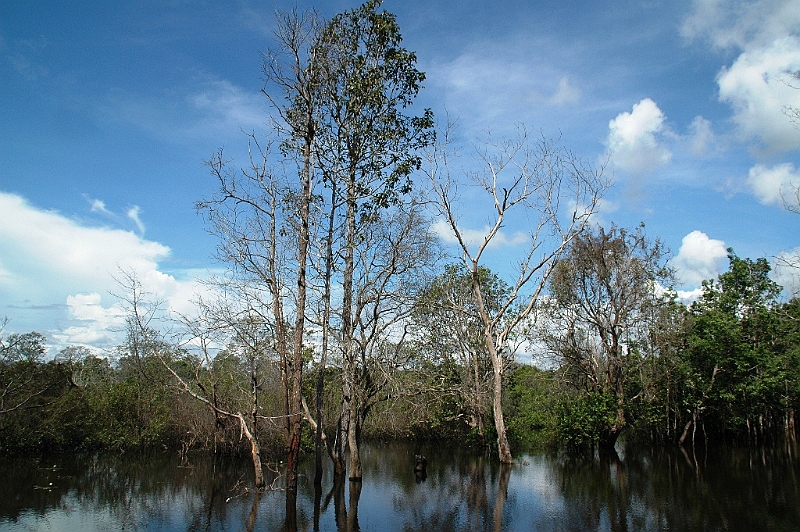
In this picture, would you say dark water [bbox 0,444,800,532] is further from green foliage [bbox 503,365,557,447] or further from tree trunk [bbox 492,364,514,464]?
green foliage [bbox 503,365,557,447]

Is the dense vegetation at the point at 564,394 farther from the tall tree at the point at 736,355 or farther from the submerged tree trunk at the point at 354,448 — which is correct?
the submerged tree trunk at the point at 354,448

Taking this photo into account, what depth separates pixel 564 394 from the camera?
1078 inches

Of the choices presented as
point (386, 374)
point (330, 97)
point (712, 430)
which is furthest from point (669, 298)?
point (330, 97)

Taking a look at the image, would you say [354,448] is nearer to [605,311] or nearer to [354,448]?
[354,448]

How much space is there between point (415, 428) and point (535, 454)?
793 centimetres

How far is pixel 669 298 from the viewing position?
27.3 metres

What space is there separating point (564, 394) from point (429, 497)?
14.0 metres

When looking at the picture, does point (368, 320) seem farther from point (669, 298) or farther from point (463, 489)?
point (669, 298)

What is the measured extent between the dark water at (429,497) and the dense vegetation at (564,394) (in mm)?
2012

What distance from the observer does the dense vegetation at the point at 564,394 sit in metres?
23.2

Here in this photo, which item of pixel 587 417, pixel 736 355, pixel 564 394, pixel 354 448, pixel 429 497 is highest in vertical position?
pixel 736 355

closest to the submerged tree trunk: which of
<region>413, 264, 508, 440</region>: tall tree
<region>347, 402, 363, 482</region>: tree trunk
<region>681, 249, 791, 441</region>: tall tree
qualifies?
<region>347, 402, 363, 482</region>: tree trunk

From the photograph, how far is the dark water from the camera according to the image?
466 inches

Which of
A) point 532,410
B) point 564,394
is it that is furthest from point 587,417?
point 532,410
